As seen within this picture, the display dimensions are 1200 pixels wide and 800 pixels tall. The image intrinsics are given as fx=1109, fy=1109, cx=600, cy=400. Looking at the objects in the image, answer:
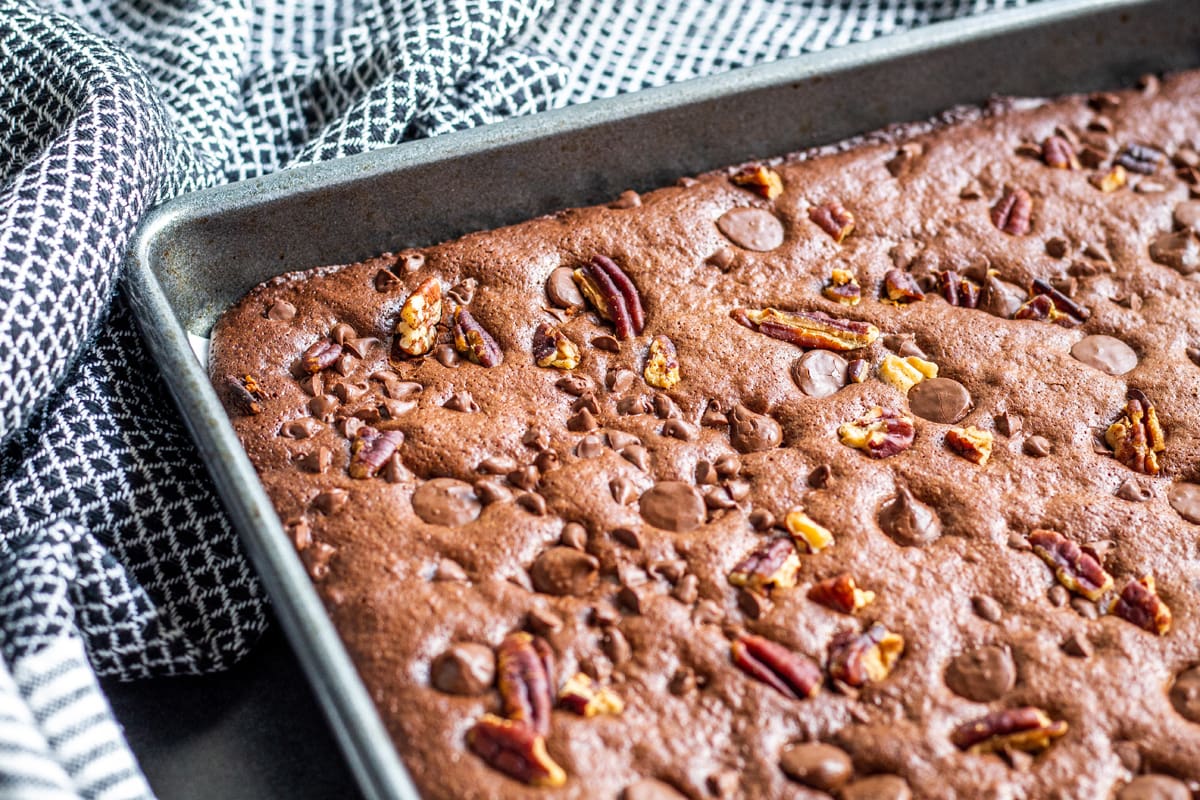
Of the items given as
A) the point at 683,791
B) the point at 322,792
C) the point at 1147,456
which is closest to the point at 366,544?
the point at 322,792

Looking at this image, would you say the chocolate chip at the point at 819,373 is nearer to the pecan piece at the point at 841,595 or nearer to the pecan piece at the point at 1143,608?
the pecan piece at the point at 841,595

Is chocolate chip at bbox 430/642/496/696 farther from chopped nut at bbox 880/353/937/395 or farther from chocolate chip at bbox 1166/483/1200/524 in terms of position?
chocolate chip at bbox 1166/483/1200/524

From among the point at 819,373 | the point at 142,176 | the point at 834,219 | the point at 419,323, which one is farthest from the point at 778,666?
the point at 142,176

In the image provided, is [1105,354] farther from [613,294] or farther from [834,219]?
[613,294]

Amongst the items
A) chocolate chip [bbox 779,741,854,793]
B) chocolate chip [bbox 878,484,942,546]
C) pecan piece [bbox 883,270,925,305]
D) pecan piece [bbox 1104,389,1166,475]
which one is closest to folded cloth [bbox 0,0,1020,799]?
pecan piece [bbox 883,270,925,305]

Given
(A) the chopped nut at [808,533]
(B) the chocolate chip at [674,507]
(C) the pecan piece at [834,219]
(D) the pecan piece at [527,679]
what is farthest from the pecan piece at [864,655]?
(C) the pecan piece at [834,219]

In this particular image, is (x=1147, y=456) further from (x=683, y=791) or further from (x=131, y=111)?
(x=131, y=111)
